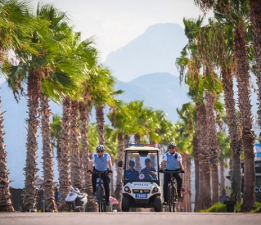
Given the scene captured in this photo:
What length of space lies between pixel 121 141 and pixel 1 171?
3790 cm

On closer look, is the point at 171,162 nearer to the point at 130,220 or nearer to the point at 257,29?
the point at 257,29

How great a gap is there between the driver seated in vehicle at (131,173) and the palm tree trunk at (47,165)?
9867mm

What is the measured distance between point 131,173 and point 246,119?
258 inches

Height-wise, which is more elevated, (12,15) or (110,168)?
(12,15)

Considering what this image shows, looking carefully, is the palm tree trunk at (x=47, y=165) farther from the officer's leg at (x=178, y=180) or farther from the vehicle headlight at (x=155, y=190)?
the officer's leg at (x=178, y=180)

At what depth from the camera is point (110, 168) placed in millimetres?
19438

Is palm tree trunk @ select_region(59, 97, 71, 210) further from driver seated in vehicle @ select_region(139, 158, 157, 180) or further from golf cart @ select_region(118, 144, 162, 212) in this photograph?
driver seated in vehicle @ select_region(139, 158, 157, 180)

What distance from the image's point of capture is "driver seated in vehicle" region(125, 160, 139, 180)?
69.7 ft

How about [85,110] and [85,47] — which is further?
[85,110]

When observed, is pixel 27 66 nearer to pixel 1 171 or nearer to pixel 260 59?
pixel 1 171

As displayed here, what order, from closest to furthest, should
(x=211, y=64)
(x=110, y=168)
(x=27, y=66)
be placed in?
(x=110, y=168) < (x=27, y=66) < (x=211, y=64)

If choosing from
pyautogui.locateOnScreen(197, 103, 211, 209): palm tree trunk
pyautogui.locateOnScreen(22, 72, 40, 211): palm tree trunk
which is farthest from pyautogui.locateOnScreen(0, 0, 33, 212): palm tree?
pyautogui.locateOnScreen(197, 103, 211, 209): palm tree trunk

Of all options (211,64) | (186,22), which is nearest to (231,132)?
(211,64)

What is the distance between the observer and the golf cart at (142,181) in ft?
69.1
